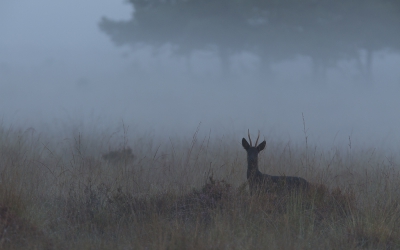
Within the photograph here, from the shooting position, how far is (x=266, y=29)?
1212 inches

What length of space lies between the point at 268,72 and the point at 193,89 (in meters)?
5.84

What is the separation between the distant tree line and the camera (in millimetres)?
29750

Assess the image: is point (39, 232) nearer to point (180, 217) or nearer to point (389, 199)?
point (180, 217)

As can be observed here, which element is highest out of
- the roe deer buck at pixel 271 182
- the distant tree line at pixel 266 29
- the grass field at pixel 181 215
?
the distant tree line at pixel 266 29

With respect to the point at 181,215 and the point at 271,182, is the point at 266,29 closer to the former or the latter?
the point at 271,182

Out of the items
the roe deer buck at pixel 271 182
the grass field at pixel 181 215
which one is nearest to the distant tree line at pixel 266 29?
the roe deer buck at pixel 271 182

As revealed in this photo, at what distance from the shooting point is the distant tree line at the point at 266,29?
2975 centimetres

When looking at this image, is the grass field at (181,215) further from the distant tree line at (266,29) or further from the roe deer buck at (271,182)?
the distant tree line at (266,29)

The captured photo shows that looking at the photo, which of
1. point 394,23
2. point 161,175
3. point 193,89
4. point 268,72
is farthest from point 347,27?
point 161,175

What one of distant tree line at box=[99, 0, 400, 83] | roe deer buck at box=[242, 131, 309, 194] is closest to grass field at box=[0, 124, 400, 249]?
roe deer buck at box=[242, 131, 309, 194]

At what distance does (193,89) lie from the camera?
2909 centimetres

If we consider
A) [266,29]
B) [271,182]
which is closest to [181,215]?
[271,182]

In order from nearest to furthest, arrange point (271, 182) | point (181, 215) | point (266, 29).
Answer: point (181, 215) → point (271, 182) → point (266, 29)

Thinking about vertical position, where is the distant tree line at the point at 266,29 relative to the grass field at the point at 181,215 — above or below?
above
